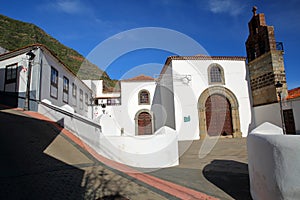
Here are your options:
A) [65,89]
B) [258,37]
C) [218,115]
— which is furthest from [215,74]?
[65,89]

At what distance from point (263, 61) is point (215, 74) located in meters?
3.32

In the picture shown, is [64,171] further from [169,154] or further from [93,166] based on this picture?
[169,154]

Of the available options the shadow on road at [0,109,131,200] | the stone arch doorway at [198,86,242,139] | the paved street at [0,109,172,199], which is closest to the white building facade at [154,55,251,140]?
the stone arch doorway at [198,86,242,139]

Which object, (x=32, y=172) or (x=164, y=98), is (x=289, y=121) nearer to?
(x=164, y=98)

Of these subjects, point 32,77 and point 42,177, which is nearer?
point 42,177

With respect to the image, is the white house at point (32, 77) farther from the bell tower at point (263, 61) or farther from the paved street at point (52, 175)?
the bell tower at point (263, 61)

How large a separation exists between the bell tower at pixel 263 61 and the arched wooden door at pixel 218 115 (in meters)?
2.23

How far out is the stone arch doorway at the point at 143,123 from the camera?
17531mm

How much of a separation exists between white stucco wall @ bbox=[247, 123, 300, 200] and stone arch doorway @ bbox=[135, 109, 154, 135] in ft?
48.0

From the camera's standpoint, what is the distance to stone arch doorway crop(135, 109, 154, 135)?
17531 mm

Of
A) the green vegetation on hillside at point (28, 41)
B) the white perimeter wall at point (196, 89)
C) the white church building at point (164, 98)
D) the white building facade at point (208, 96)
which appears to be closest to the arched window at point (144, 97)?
the white church building at point (164, 98)

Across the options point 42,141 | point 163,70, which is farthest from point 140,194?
point 163,70

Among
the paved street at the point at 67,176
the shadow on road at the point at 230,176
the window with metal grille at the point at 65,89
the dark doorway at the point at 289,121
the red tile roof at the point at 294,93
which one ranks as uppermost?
the window with metal grille at the point at 65,89

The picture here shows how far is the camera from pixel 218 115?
1392 centimetres
